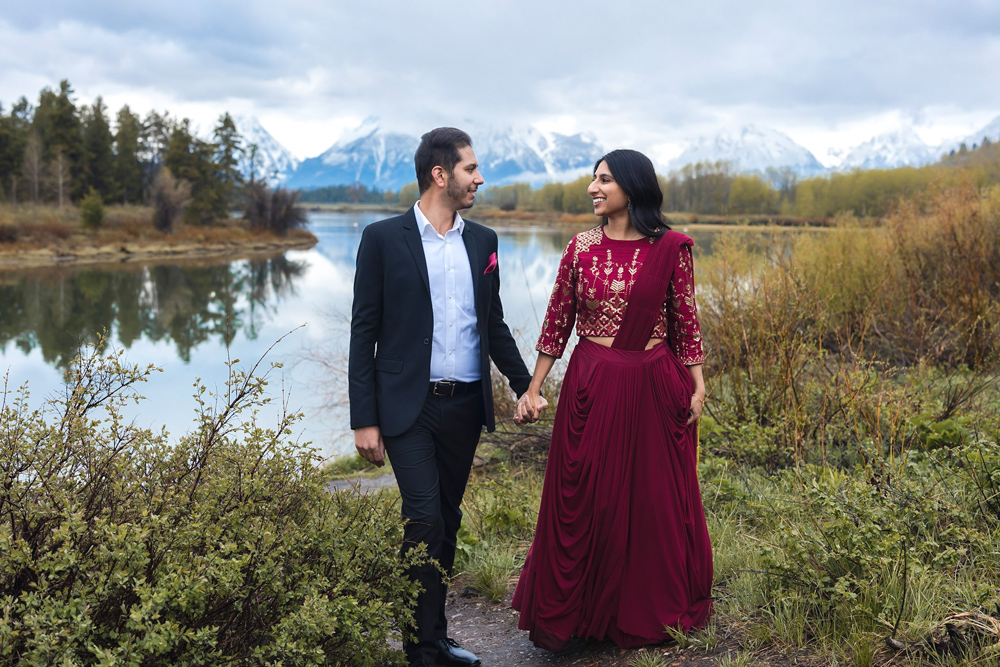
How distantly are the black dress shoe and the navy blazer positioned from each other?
85 cm

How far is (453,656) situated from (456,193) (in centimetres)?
171

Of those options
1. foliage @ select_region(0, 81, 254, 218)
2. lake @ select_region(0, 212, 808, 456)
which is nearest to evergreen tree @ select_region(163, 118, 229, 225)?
foliage @ select_region(0, 81, 254, 218)

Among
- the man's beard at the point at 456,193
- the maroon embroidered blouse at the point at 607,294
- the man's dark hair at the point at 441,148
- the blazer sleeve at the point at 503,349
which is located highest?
the man's dark hair at the point at 441,148

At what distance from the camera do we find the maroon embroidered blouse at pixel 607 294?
287 cm

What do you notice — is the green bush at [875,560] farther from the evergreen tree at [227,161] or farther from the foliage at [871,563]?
the evergreen tree at [227,161]

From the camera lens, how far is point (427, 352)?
9.02ft

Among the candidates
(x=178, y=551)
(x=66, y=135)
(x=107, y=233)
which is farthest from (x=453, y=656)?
(x=66, y=135)

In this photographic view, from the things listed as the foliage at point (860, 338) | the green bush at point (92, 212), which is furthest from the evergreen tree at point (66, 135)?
the foliage at point (860, 338)

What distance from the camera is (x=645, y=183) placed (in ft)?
9.34

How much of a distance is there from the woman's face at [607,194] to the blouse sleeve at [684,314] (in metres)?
0.29

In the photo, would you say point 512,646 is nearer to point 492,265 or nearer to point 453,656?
point 453,656

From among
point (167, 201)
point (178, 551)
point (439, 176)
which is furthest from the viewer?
point (167, 201)

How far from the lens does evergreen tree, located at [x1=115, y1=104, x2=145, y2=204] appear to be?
5416 cm

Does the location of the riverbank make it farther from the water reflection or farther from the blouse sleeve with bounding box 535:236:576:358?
the blouse sleeve with bounding box 535:236:576:358
